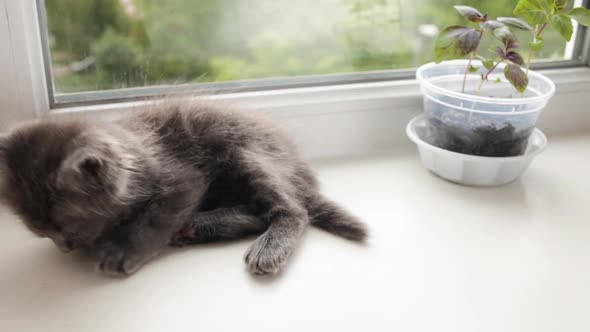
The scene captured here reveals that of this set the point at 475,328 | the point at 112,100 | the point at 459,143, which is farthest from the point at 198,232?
the point at 459,143

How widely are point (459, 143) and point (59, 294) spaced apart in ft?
2.83

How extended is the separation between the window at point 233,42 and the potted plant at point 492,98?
203 mm

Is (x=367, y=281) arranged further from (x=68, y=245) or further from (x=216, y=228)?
(x=68, y=245)

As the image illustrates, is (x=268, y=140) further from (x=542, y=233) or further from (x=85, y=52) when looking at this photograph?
(x=542, y=233)

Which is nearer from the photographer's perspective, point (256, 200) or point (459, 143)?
point (256, 200)

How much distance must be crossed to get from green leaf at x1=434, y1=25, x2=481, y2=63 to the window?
271 millimetres

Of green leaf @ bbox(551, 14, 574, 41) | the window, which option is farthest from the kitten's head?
green leaf @ bbox(551, 14, 574, 41)

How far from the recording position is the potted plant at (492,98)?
3.83ft

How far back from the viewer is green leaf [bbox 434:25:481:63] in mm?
1161

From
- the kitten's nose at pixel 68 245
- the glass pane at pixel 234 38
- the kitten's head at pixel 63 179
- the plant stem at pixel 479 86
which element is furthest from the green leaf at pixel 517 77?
the kitten's nose at pixel 68 245

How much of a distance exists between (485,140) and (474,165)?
0.06 metres

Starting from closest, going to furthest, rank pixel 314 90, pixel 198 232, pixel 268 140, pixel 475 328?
pixel 475 328
pixel 198 232
pixel 268 140
pixel 314 90

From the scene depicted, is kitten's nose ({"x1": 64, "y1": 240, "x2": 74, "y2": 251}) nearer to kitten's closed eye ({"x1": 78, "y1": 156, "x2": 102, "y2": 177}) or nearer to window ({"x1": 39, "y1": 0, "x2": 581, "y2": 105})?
kitten's closed eye ({"x1": 78, "y1": 156, "x2": 102, "y2": 177})

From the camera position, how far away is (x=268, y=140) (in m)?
1.15
